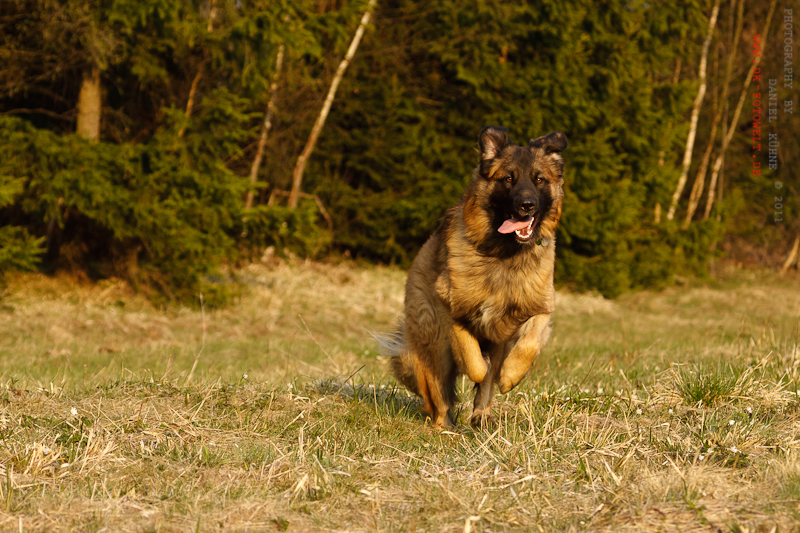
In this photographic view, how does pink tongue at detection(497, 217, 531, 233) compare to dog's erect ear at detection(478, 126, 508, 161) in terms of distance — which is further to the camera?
dog's erect ear at detection(478, 126, 508, 161)

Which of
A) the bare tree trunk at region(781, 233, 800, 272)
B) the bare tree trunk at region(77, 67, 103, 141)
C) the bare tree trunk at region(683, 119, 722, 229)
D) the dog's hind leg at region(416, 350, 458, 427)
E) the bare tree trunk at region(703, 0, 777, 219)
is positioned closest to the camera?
the dog's hind leg at region(416, 350, 458, 427)

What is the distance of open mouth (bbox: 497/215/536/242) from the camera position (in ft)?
14.4

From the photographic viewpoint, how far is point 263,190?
17.2 m

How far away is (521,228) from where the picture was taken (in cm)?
437

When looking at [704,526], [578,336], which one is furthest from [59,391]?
[578,336]

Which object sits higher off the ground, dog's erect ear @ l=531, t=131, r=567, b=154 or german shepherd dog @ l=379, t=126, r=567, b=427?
dog's erect ear @ l=531, t=131, r=567, b=154

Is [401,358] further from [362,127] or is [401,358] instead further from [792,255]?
[792,255]

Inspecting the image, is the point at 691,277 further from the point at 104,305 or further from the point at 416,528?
the point at 416,528

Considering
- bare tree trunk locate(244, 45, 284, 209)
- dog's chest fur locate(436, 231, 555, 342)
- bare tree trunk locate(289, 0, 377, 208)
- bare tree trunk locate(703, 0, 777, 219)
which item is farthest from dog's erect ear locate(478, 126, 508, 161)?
bare tree trunk locate(703, 0, 777, 219)

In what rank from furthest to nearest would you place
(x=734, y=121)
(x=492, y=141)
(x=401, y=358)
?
(x=734, y=121) < (x=401, y=358) < (x=492, y=141)

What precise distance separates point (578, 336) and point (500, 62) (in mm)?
8200

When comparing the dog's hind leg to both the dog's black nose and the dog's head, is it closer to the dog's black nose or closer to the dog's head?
the dog's head

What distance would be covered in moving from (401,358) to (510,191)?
1.42 metres

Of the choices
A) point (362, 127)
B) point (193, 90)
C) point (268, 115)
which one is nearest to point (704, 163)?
point (362, 127)
